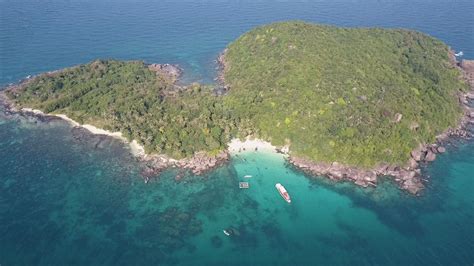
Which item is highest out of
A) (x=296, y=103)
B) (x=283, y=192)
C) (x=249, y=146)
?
(x=296, y=103)

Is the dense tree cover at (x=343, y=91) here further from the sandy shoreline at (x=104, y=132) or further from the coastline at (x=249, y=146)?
the sandy shoreline at (x=104, y=132)

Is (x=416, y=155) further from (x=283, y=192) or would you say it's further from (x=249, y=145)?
(x=249, y=145)

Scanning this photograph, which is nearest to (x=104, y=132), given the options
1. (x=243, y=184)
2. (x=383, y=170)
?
(x=243, y=184)

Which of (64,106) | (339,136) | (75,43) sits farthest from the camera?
(75,43)

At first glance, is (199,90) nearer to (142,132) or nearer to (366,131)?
(142,132)

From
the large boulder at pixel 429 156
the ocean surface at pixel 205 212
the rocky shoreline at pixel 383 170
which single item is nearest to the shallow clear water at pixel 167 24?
the ocean surface at pixel 205 212

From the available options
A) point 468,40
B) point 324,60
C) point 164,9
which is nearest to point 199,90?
point 324,60
